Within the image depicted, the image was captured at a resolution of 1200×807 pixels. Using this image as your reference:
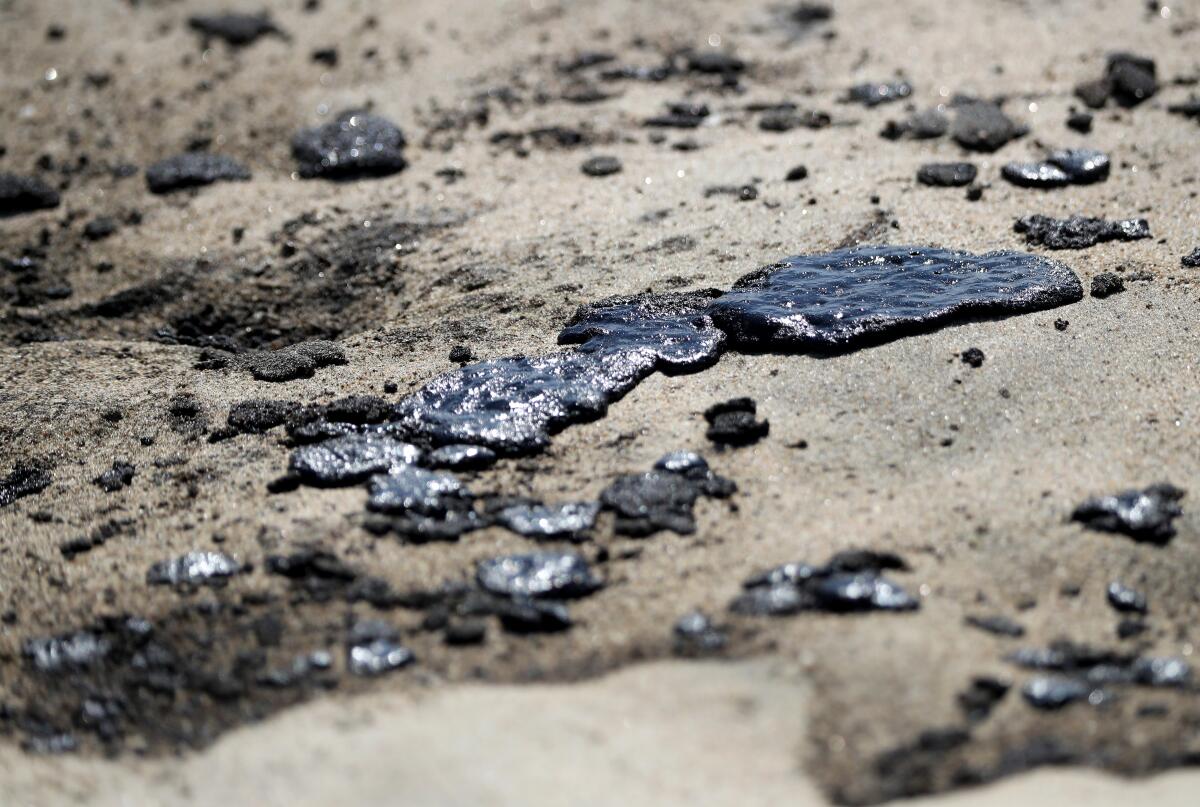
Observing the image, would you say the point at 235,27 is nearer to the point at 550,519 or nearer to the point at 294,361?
the point at 294,361

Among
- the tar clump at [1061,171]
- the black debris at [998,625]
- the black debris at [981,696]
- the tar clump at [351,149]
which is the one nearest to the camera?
the black debris at [981,696]

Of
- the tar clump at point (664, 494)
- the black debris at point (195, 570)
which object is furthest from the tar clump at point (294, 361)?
the tar clump at point (664, 494)

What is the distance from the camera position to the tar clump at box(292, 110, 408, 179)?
16.3ft

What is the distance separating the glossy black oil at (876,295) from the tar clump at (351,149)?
5.48 feet

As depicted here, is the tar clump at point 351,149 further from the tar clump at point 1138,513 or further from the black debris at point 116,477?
the tar clump at point 1138,513

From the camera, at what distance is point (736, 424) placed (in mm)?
3311

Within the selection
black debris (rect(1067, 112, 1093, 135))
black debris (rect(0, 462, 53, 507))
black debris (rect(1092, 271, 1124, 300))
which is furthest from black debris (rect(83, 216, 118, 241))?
black debris (rect(1067, 112, 1093, 135))

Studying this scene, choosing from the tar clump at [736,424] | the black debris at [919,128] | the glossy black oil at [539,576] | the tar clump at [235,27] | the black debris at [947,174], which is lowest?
the glossy black oil at [539,576]

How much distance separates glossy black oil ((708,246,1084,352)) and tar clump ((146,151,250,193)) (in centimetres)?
216

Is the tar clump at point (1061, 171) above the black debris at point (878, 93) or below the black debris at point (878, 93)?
below

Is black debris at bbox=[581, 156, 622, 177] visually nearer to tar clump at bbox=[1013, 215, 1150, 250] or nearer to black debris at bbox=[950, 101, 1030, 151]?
black debris at bbox=[950, 101, 1030, 151]

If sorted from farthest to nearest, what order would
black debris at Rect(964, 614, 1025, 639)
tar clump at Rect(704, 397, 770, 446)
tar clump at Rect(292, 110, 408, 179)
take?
tar clump at Rect(292, 110, 408, 179) < tar clump at Rect(704, 397, 770, 446) < black debris at Rect(964, 614, 1025, 639)

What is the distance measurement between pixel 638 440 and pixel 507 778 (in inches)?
42.3

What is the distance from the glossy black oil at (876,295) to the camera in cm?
362
